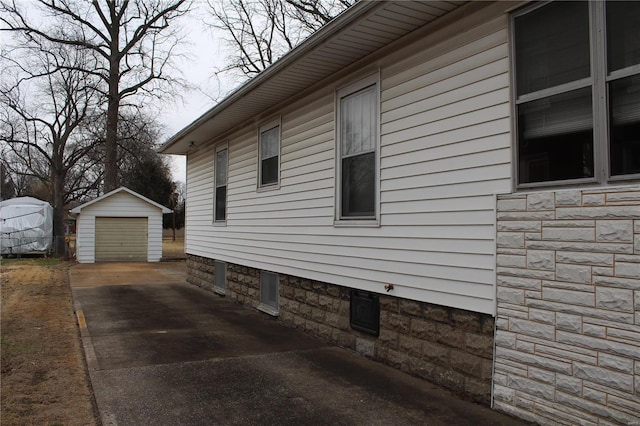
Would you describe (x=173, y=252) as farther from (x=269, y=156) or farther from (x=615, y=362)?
(x=615, y=362)

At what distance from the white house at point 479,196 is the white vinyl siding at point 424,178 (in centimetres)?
2

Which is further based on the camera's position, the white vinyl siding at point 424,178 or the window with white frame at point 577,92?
the white vinyl siding at point 424,178

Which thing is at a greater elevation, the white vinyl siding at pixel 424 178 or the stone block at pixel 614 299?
the white vinyl siding at pixel 424 178

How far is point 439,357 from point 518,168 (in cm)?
196

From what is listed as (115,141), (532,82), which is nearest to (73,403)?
(532,82)

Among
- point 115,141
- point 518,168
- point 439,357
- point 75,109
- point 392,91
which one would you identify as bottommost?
point 439,357

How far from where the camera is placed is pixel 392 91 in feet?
18.0

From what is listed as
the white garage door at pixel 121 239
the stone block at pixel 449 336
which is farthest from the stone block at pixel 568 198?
the white garage door at pixel 121 239

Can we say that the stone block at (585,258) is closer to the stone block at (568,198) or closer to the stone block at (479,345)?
the stone block at (568,198)

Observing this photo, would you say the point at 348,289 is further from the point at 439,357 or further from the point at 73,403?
the point at 73,403

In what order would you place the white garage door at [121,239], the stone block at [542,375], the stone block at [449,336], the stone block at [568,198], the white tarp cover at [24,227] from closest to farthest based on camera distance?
the stone block at [568,198] → the stone block at [542,375] → the stone block at [449,336] → the white garage door at [121,239] → the white tarp cover at [24,227]

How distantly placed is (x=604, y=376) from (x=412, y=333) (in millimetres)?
2038

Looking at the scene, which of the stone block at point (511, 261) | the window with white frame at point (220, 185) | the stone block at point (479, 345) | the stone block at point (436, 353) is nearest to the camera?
the stone block at point (511, 261)

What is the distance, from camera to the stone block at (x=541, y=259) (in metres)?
3.72
